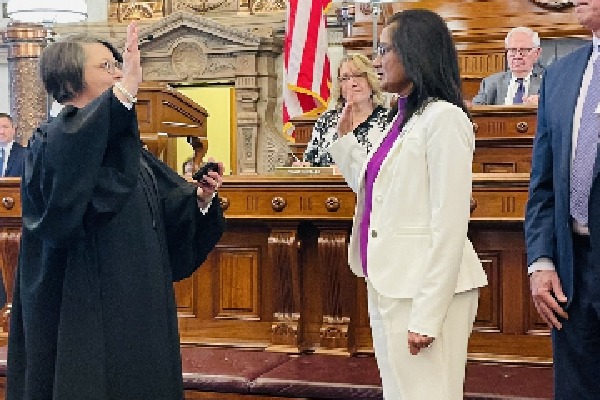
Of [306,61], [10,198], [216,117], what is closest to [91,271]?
[10,198]

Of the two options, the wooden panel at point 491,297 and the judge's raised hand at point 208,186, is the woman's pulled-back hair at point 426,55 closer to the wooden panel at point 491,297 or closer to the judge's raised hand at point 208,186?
the judge's raised hand at point 208,186

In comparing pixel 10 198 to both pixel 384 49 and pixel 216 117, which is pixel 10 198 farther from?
pixel 216 117

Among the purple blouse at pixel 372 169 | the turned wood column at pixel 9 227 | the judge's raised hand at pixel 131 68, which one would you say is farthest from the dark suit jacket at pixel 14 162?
the purple blouse at pixel 372 169

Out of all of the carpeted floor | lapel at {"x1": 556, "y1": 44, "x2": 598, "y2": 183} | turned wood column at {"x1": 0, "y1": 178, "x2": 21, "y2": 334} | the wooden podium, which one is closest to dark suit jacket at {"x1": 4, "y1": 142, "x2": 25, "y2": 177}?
the wooden podium

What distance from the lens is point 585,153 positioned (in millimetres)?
2283

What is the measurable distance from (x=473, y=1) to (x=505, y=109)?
3.62 meters

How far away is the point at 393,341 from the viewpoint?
8.05ft

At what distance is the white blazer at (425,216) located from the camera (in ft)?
7.88

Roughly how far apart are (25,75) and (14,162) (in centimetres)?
151

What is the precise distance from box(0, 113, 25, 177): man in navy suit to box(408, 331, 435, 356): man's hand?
578 centimetres

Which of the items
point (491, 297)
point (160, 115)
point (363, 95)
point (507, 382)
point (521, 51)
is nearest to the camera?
point (507, 382)

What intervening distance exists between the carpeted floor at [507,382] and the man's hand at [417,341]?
107 centimetres

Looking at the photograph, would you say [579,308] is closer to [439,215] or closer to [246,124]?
[439,215]

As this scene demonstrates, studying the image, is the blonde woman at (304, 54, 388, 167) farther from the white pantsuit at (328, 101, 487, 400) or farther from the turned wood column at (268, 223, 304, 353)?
the white pantsuit at (328, 101, 487, 400)
